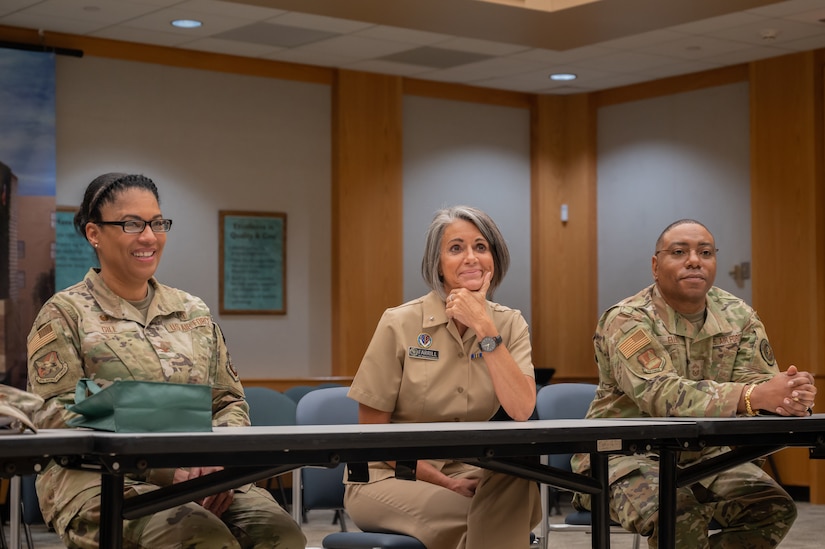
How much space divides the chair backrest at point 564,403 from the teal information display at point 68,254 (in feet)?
15.8

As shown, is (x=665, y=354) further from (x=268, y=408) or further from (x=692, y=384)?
(x=268, y=408)

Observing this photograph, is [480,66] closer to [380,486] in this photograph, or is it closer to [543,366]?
[543,366]

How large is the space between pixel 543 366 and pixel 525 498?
755 centimetres

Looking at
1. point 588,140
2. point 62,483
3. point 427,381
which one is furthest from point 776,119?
point 62,483

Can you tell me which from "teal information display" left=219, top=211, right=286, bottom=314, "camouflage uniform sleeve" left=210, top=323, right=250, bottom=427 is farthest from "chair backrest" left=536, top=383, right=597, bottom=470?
"teal information display" left=219, top=211, right=286, bottom=314

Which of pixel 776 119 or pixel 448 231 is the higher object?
pixel 776 119

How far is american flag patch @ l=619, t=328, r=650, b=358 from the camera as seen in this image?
409 cm

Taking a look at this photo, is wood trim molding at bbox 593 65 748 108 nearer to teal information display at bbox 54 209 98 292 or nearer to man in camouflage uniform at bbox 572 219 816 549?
teal information display at bbox 54 209 98 292

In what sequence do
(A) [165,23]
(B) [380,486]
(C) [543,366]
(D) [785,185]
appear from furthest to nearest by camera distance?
(C) [543,366] < (D) [785,185] < (A) [165,23] < (B) [380,486]

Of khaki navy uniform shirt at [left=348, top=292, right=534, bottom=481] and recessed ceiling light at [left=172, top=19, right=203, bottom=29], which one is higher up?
recessed ceiling light at [left=172, top=19, right=203, bottom=29]

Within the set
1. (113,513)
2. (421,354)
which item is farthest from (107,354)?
(421,354)

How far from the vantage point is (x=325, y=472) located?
4.52 metres

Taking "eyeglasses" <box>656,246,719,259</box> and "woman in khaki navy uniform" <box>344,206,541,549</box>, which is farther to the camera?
"eyeglasses" <box>656,246,719,259</box>

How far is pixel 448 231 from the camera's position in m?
3.93
